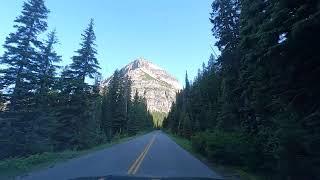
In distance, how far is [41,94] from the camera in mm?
42688

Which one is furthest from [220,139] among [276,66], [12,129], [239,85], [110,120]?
[110,120]

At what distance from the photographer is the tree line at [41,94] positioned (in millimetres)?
38094

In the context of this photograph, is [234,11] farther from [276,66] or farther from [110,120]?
[110,120]

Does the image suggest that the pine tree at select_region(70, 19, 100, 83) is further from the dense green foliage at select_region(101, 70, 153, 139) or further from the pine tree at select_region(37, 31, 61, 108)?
the dense green foliage at select_region(101, 70, 153, 139)

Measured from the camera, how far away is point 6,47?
124ft

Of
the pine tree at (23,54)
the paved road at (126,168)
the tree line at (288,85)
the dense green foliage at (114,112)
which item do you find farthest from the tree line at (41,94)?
the dense green foliage at (114,112)

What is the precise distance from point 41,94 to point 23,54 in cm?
564

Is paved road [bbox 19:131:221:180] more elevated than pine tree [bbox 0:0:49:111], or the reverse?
pine tree [bbox 0:0:49:111]

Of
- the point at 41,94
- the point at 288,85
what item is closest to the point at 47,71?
the point at 41,94

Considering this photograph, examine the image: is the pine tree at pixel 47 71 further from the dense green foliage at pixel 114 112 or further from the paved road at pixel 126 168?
the dense green foliage at pixel 114 112

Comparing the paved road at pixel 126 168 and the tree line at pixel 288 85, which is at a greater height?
the tree line at pixel 288 85

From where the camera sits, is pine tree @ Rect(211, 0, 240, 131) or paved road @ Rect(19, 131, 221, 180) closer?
paved road @ Rect(19, 131, 221, 180)

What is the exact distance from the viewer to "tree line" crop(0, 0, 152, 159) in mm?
38094

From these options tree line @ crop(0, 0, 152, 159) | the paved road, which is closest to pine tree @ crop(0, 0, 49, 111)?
tree line @ crop(0, 0, 152, 159)
